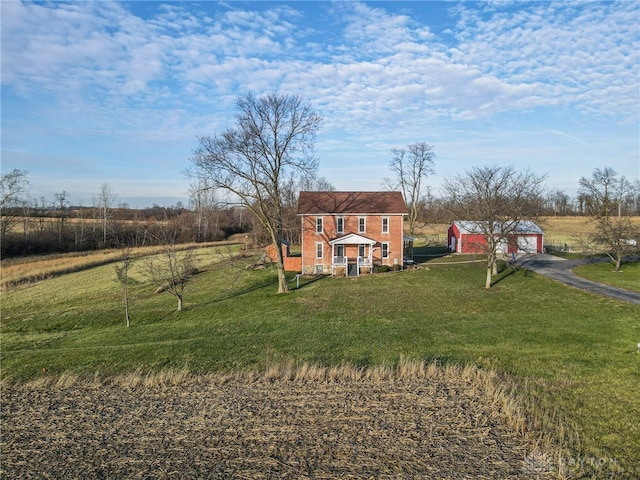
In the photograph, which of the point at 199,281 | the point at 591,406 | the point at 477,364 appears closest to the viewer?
the point at 591,406

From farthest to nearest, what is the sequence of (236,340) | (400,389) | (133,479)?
(236,340) < (400,389) < (133,479)

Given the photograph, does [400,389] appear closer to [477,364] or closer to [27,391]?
[477,364]

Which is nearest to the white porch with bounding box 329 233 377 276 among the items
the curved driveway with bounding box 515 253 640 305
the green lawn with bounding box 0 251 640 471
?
the green lawn with bounding box 0 251 640 471

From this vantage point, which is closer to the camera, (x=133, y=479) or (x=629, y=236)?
(x=133, y=479)

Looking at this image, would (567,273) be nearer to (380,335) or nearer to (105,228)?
(380,335)

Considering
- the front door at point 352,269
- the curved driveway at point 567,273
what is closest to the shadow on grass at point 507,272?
the curved driveway at point 567,273

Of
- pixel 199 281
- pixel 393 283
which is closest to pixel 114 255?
pixel 199 281

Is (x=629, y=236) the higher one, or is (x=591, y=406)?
(x=629, y=236)

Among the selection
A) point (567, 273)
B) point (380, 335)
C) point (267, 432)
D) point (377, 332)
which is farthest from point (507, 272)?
point (267, 432)
